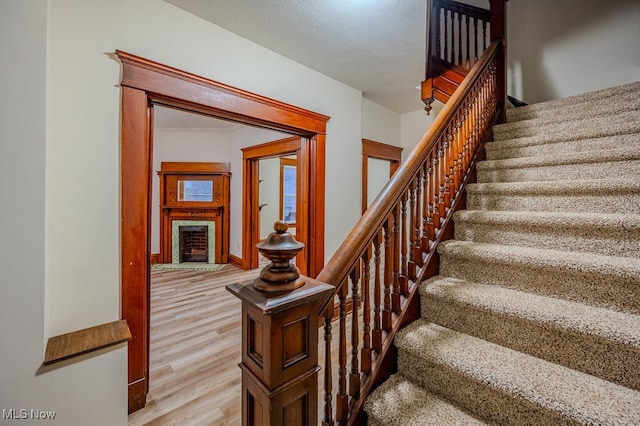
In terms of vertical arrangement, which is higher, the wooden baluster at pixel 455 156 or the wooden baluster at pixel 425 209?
the wooden baluster at pixel 455 156

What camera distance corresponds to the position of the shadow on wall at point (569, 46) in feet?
8.18

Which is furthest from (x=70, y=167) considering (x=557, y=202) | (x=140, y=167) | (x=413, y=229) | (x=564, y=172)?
(x=564, y=172)

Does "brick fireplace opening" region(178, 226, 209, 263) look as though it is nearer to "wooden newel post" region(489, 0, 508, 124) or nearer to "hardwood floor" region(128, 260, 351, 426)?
"hardwood floor" region(128, 260, 351, 426)

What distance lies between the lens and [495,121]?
7.89ft

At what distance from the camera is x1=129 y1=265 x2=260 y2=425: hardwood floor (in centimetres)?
163

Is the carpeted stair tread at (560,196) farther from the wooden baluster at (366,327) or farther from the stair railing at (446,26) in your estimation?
the stair railing at (446,26)

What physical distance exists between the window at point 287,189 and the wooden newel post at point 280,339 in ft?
19.0

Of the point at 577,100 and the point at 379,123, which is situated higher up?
the point at 379,123

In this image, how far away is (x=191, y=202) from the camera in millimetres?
5086

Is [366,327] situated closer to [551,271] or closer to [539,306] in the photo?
[539,306]

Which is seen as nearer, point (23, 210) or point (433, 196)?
point (23, 210)

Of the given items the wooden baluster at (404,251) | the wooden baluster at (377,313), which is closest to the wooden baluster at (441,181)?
the wooden baluster at (404,251)

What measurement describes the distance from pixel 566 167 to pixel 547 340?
1212mm

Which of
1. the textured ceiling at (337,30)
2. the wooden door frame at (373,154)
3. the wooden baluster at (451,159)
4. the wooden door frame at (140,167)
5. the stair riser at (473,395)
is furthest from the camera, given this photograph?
the wooden door frame at (373,154)
